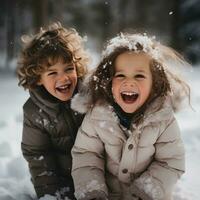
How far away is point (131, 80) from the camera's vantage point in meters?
2.50

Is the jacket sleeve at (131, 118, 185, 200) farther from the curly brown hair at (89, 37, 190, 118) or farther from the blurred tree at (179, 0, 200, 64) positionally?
the blurred tree at (179, 0, 200, 64)

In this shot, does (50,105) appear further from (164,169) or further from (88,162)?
(164,169)

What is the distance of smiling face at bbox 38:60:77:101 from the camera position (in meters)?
2.86

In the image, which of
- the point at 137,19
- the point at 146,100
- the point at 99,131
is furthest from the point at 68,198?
the point at 137,19

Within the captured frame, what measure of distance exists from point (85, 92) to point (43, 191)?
0.67 meters

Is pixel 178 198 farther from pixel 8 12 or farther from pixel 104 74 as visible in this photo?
pixel 8 12

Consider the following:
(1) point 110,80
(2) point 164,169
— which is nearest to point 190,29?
(1) point 110,80

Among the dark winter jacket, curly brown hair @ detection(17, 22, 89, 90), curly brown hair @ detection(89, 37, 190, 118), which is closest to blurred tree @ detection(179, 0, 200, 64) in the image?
curly brown hair @ detection(17, 22, 89, 90)

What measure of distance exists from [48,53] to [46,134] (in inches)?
20.2

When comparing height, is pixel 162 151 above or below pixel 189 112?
below

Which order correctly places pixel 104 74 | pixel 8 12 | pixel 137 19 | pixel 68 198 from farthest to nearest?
pixel 137 19 → pixel 8 12 → pixel 68 198 → pixel 104 74

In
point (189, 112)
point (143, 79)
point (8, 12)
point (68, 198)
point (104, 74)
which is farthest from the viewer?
point (8, 12)

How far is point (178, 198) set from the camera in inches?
115

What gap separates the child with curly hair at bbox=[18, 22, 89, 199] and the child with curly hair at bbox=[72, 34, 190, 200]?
0.23m
